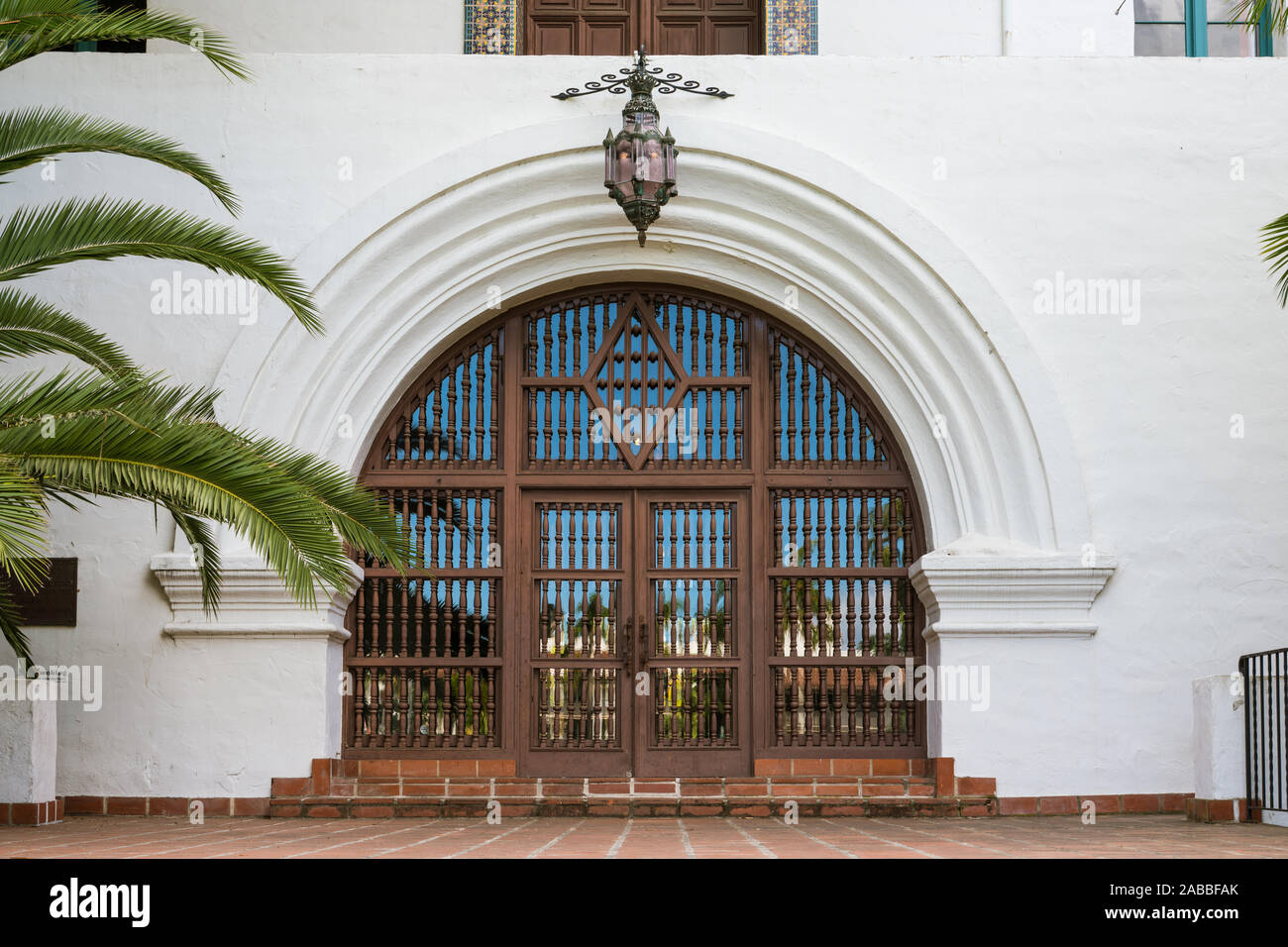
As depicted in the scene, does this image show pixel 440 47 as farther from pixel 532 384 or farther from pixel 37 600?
pixel 37 600

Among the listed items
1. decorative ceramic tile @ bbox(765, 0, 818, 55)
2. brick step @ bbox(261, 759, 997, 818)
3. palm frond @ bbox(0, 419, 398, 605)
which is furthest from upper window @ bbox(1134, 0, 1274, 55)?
palm frond @ bbox(0, 419, 398, 605)

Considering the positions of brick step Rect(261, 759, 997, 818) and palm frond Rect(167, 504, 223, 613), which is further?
brick step Rect(261, 759, 997, 818)

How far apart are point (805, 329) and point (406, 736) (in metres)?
3.60

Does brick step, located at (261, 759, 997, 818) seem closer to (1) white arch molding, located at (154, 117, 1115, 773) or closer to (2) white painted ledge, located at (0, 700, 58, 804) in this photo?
(1) white arch molding, located at (154, 117, 1115, 773)

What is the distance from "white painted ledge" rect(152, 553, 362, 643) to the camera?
8672 mm

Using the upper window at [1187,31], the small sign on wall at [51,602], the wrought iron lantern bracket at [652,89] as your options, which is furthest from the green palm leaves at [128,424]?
the upper window at [1187,31]

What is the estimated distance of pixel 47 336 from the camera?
7598 millimetres

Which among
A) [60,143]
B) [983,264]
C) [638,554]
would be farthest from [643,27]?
[60,143]

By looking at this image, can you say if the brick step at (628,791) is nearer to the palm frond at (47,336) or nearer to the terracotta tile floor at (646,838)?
Result: the terracotta tile floor at (646,838)

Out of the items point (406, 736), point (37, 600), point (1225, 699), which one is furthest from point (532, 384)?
point (1225, 699)

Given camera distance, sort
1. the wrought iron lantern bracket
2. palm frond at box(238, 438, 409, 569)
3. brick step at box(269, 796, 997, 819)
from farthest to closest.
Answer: the wrought iron lantern bracket → brick step at box(269, 796, 997, 819) → palm frond at box(238, 438, 409, 569)

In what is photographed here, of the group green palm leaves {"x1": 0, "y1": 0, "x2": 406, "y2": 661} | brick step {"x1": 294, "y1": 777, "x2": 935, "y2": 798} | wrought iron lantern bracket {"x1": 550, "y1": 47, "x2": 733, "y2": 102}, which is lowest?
brick step {"x1": 294, "y1": 777, "x2": 935, "y2": 798}

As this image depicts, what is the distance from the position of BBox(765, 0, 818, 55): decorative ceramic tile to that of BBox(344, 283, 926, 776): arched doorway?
5.98 ft

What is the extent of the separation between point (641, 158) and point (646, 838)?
412cm
